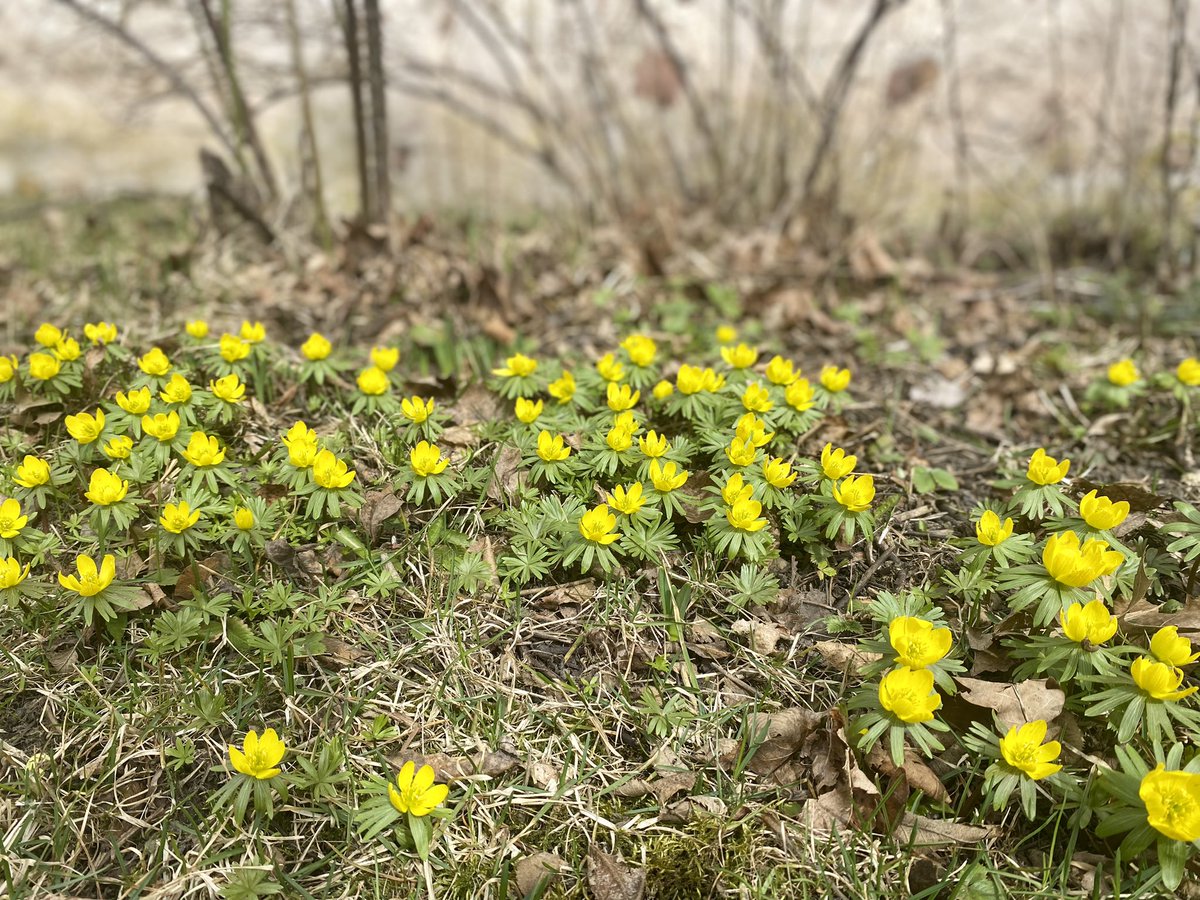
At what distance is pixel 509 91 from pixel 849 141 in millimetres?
2546

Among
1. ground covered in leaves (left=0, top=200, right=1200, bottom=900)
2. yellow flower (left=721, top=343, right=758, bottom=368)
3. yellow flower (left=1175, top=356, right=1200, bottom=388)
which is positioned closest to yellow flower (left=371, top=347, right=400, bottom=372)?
ground covered in leaves (left=0, top=200, right=1200, bottom=900)

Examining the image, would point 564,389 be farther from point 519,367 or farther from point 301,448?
point 301,448

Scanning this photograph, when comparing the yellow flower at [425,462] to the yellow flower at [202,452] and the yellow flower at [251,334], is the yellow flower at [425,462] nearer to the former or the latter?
the yellow flower at [202,452]

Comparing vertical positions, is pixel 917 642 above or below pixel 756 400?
below

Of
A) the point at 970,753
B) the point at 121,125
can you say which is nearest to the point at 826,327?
the point at 970,753

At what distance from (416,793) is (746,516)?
1.09m

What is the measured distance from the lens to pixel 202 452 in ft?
7.68

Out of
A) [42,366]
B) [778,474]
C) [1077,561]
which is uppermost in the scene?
[42,366]

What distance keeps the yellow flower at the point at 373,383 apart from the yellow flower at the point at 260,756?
1.20 m

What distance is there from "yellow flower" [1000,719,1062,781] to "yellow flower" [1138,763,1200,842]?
175 mm

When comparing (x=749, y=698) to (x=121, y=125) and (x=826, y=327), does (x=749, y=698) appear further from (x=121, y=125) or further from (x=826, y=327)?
(x=121, y=125)

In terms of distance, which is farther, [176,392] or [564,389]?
[564,389]

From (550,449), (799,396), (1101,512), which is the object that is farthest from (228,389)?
(1101,512)

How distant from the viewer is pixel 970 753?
193cm
